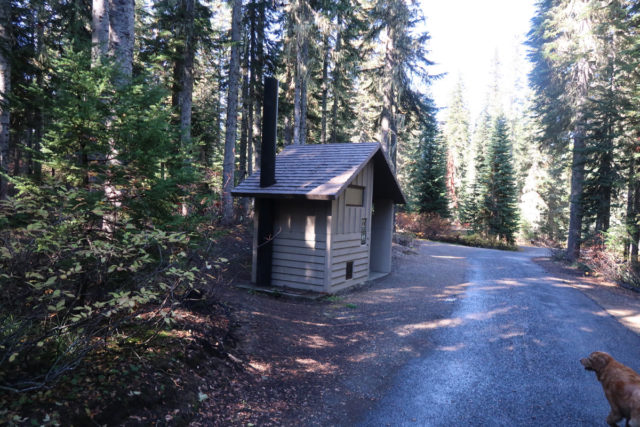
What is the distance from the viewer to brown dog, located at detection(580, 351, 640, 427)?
3.67 metres

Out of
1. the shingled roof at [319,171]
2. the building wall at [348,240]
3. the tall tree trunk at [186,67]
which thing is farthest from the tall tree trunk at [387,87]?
the tall tree trunk at [186,67]

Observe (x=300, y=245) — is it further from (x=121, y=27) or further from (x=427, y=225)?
(x=427, y=225)

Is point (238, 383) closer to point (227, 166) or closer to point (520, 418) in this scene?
point (520, 418)

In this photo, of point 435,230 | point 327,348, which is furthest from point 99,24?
point 435,230

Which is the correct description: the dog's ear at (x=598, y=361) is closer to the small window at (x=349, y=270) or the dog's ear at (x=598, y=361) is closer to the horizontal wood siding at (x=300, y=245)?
the horizontal wood siding at (x=300, y=245)

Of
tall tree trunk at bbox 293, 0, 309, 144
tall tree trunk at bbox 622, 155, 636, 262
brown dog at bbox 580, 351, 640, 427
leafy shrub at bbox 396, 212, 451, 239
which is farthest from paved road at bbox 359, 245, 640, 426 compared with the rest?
leafy shrub at bbox 396, 212, 451, 239

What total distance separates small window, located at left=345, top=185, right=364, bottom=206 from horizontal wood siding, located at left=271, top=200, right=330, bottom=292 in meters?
1.30

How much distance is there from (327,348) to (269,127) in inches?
256

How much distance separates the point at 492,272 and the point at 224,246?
11.3 m

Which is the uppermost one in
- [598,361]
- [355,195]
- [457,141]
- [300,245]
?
[457,141]

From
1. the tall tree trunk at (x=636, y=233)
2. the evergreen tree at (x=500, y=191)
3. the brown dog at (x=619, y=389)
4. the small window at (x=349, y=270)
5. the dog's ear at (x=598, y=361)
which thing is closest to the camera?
the brown dog at (x=619, y=389)

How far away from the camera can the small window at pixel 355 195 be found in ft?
37.9

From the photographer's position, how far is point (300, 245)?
35.4 ft

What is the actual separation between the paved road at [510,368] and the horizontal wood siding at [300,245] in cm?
383
